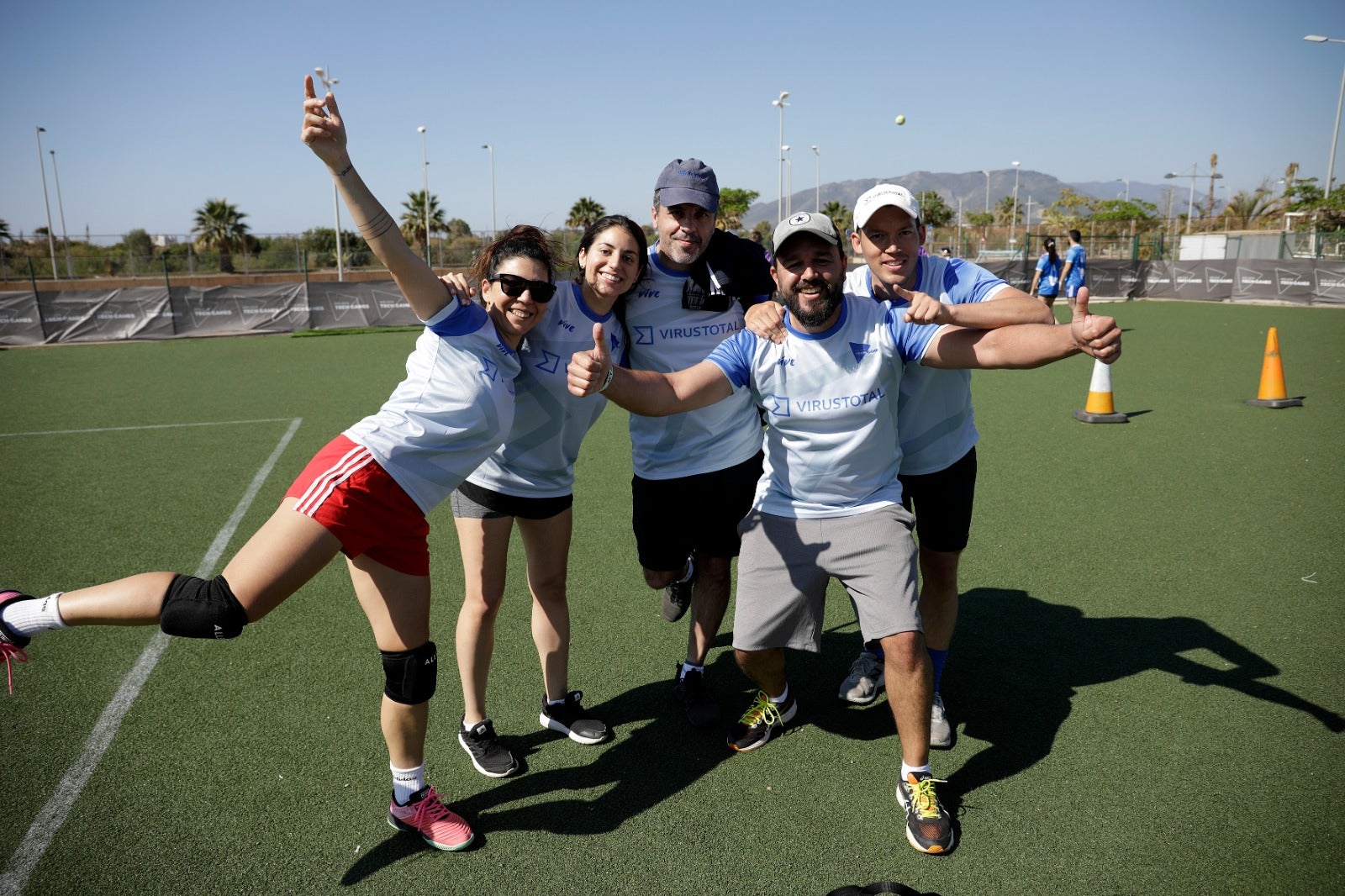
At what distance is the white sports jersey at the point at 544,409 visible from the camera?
328 centimetres

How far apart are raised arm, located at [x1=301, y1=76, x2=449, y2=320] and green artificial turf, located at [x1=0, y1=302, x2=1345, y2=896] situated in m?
1.90

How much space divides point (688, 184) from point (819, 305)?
34.1 inches

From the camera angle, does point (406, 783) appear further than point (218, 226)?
No

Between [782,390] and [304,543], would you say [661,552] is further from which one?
[304,543]

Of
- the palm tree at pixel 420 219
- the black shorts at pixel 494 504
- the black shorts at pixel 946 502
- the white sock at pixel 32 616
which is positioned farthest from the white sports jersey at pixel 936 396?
the palm tree at pixel 420 219

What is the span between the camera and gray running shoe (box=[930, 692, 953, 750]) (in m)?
3.53

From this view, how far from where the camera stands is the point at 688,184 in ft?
11.8

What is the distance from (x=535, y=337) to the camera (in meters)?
3.28

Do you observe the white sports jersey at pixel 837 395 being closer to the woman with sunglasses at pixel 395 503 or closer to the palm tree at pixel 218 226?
the woman with sunglasses at pixel 395 503

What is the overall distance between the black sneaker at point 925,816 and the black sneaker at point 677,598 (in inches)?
66.6

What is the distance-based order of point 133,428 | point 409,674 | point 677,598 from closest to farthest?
point 409,674 < point 677,598 < point 133,428

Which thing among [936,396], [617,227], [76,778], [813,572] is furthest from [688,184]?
[76,778]

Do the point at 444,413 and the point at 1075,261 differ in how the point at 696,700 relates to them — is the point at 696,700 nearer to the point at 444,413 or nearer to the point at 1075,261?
the point at 444,413

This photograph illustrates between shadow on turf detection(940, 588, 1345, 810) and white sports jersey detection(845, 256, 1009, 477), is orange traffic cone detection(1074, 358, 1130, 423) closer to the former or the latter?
shadow on turf detection(940, 588, 1345, 810)
